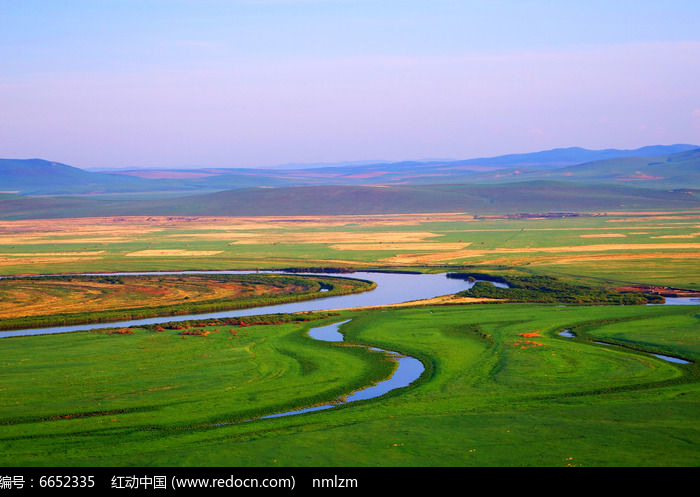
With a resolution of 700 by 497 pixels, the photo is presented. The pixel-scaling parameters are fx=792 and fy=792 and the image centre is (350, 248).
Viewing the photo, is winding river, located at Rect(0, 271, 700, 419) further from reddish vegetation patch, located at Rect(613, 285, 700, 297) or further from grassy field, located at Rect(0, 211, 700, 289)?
grassy field, located at Rect(0, 211, 700, 289)

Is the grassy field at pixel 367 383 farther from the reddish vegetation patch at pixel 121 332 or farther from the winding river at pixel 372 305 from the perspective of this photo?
the winding river at pixel 372 305

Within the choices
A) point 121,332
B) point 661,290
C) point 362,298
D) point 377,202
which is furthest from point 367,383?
point 377,202

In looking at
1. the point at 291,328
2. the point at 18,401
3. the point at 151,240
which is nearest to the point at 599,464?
the point at 18,401

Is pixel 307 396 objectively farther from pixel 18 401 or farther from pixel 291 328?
pixel 291 328

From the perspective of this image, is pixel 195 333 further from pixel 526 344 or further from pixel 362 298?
pixel 362 298

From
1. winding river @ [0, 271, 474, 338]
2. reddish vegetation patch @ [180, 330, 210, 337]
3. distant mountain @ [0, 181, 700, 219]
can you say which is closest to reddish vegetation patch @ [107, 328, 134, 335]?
reddish vegetation patch @ [180, 330, 210, 337]

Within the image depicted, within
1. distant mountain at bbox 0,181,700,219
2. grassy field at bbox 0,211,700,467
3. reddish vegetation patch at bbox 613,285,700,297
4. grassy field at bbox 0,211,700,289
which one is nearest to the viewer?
grassy field at bbox 0,211,700,467
